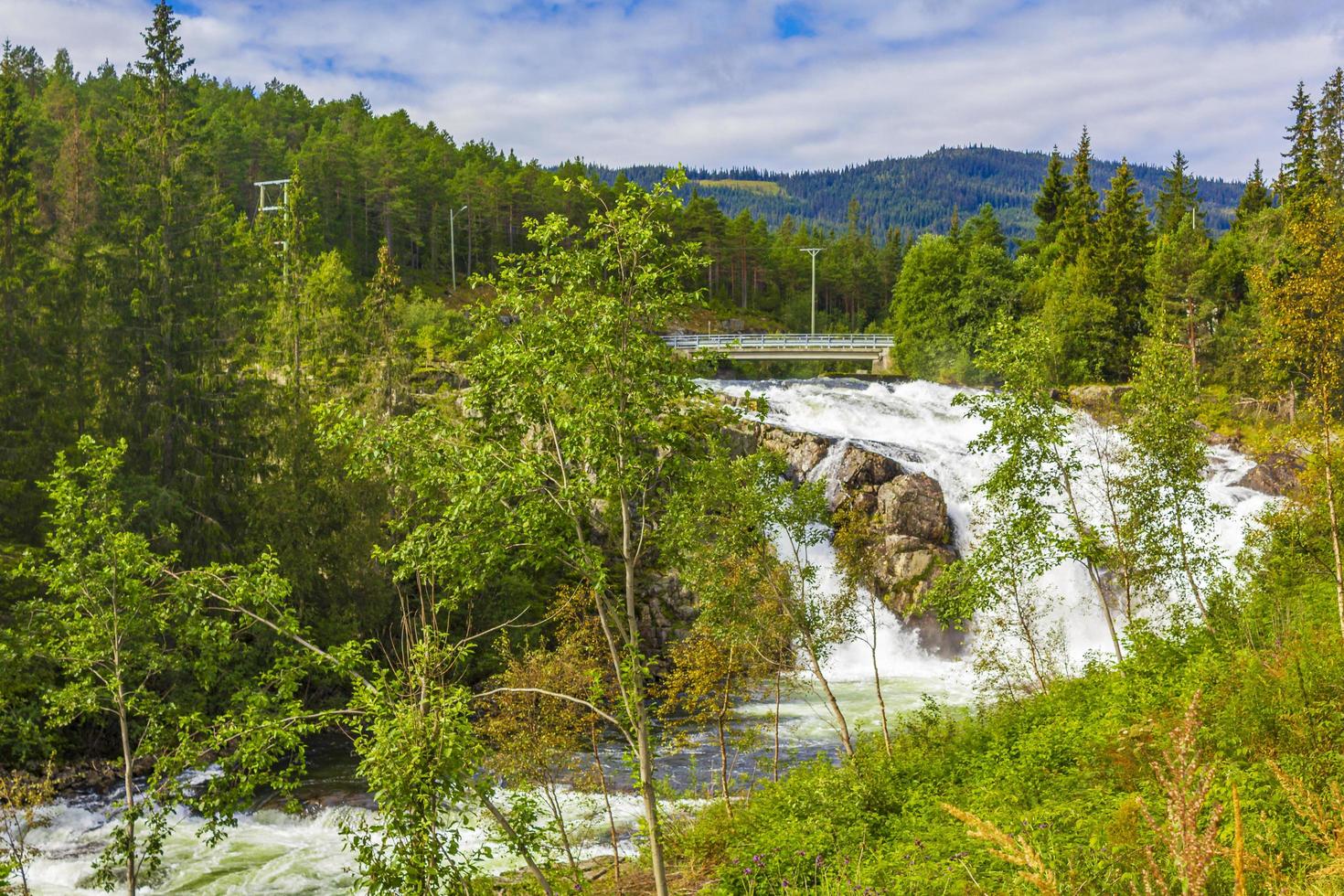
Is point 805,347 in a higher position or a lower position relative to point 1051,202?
lower

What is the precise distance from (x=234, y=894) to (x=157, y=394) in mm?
16170

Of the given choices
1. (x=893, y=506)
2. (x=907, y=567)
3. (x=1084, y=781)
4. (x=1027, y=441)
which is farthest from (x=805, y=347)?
(x=1084, y=781)

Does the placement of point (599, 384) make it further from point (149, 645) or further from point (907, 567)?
point (907, 567)

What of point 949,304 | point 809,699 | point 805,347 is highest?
point 949,304

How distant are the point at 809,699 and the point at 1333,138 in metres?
48.5

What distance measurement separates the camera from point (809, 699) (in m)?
26.4

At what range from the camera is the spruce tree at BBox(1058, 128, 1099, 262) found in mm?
57375

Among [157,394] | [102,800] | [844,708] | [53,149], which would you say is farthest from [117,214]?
[53,149]

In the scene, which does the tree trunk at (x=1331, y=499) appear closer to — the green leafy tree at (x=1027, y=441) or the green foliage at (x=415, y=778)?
the green leafy tree at (x=1027, y=441)

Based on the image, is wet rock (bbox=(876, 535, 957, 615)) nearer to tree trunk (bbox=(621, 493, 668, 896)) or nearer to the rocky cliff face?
the rocky cliff face

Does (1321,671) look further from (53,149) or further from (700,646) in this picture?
(53,149)

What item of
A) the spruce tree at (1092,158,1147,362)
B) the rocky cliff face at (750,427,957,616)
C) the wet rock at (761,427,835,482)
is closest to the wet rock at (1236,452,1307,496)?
the rocky cliff face at (750,427,957,616)

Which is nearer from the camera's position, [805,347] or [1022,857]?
[1022,857]

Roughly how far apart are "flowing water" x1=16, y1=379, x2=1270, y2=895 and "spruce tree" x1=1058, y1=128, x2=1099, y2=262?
18.1 metres
